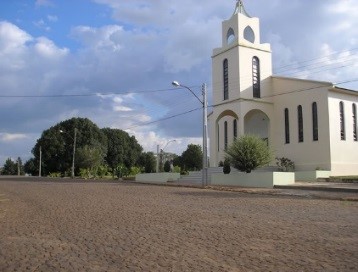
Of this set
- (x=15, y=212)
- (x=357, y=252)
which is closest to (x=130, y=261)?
(x=357, y=252)

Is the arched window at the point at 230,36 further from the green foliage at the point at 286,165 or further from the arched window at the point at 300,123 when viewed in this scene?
the green foliage at the point at 286,165

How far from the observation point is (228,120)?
3959 cm

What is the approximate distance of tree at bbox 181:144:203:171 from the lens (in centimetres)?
6731

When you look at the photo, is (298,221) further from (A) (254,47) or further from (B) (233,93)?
(A) (254,47)

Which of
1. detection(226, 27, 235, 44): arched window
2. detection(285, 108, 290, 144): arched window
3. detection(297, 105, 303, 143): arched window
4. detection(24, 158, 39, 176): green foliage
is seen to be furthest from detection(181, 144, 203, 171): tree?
detection(297, 105, 303, 143): arched window

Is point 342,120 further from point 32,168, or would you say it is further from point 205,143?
point 32,168

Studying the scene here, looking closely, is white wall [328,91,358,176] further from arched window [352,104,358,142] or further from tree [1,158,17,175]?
tree [1,158,17,175]

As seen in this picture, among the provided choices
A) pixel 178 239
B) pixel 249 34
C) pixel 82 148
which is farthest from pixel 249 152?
pixel 82 148

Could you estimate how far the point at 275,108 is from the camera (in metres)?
35.8

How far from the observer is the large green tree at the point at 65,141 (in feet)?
232

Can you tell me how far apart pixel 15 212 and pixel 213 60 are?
92.7 ft

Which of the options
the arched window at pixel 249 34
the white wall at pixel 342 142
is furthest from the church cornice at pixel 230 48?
the white wall at pixel 342 142

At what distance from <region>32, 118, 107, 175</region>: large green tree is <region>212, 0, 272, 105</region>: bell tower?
121ft

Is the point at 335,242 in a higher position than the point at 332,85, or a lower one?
lower
